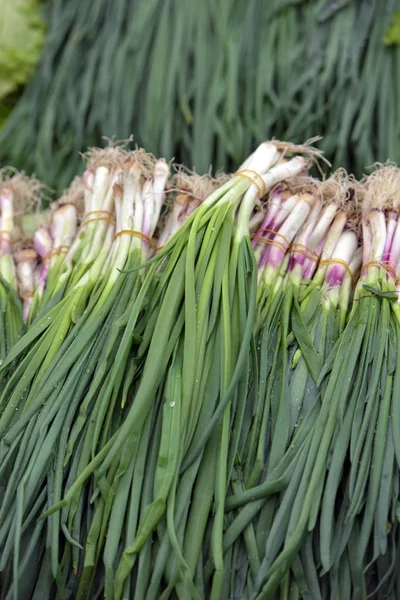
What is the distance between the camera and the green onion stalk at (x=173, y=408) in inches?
30.9

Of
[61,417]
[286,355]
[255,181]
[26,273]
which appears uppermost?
[255,181]

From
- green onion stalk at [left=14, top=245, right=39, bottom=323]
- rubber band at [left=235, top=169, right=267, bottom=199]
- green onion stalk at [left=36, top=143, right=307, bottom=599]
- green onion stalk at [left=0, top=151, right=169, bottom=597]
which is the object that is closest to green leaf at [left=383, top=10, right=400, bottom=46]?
rubber band at [left=235, top=169, right=267, bottom=199]

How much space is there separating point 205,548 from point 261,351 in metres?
0.29

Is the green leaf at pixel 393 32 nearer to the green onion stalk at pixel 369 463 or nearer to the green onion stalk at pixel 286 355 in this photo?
the green onion stalk at pixel 286 355

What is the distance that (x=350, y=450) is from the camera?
84cm

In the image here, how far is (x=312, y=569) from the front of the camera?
0.79 meters

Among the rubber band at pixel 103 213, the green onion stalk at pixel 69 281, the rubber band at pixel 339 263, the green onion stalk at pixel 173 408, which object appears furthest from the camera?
the rubber band at pixel 103 213

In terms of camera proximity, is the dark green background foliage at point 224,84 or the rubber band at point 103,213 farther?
the dark green background foliage at point 224,84

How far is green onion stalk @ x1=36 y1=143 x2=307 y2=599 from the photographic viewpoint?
78 cm

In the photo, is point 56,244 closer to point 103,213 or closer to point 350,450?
point 103,213

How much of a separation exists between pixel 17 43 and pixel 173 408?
4.00ft

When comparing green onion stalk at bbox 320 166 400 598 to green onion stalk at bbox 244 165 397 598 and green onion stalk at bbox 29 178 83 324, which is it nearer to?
green onion stalk at bbox 244 165 397 598

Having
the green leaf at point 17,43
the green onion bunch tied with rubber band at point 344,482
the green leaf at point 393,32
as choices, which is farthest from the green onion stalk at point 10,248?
the green leaf at point 393,32

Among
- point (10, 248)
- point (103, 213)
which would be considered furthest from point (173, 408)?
point (10, 248)
